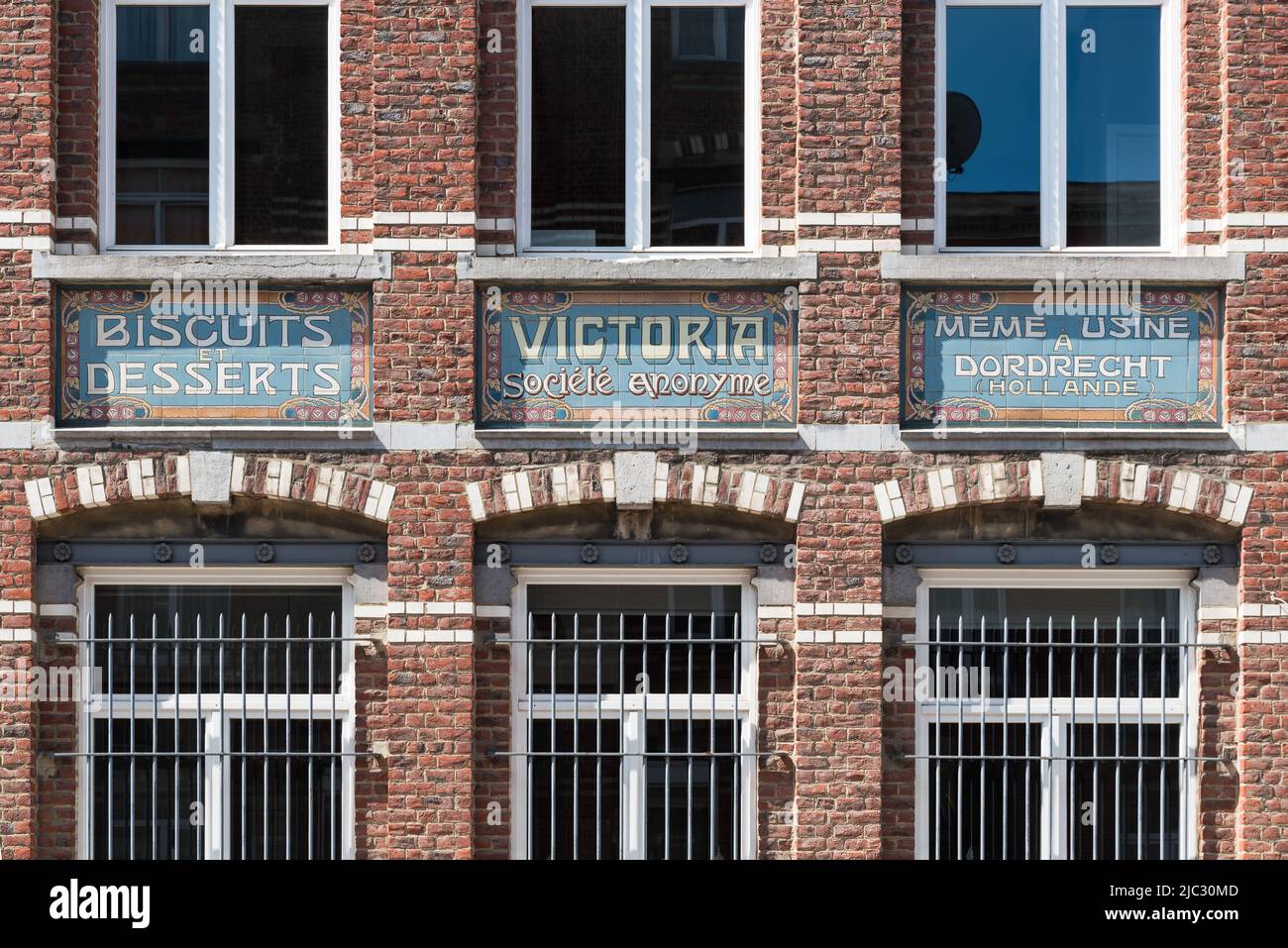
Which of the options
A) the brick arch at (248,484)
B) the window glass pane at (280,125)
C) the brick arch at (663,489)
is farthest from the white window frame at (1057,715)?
the window glass pane at (280,125)

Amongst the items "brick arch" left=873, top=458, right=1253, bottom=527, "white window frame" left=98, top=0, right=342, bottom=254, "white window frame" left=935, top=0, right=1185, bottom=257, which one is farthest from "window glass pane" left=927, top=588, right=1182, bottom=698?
"white window frame" left=98, top=0, right=342, bottom=254

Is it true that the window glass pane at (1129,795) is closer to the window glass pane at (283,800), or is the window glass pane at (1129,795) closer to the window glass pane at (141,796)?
the window glass pane at (283,800)

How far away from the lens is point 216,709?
30.6 feet

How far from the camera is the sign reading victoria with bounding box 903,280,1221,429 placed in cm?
935

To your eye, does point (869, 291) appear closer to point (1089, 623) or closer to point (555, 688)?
point (1089, 623)

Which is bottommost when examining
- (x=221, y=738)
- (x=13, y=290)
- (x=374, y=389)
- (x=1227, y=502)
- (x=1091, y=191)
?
(x=221, y=738)

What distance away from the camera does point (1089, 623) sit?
374 inches

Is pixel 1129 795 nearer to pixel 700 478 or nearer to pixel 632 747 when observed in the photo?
pixel 632 747

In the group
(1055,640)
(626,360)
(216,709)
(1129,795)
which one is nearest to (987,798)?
(1129,795)

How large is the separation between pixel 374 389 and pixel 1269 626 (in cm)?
564

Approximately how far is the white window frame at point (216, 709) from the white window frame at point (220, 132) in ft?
6.71

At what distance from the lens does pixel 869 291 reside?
30.6 ft

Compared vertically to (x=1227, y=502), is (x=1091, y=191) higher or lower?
higher

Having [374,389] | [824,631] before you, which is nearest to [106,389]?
[374,389]
